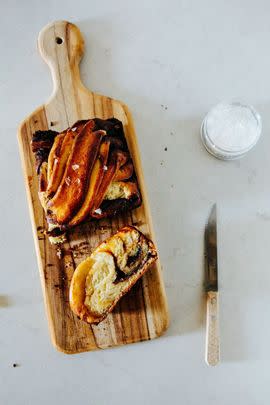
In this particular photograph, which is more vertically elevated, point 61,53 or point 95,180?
point 61,53

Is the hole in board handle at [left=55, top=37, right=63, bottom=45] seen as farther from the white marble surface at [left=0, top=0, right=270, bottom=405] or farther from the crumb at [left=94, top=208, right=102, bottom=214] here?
the crumb at [left=94, top=208, right=102, bottom=214]

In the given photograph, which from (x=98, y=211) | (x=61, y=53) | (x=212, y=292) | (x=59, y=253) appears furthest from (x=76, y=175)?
(x=212, y=292)

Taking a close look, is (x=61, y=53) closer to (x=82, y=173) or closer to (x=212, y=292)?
(x=82, y=173)

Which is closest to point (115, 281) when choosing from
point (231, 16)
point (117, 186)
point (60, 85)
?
point (117, 186)

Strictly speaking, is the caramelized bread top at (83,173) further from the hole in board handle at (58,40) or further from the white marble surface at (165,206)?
the hole in board handle at (58,40)

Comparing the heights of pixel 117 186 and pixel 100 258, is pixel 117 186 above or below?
above

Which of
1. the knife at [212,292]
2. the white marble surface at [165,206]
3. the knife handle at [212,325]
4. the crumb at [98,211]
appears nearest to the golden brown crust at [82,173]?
the crumb at [98,211]

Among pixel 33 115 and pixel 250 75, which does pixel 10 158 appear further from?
pixel 250 75
